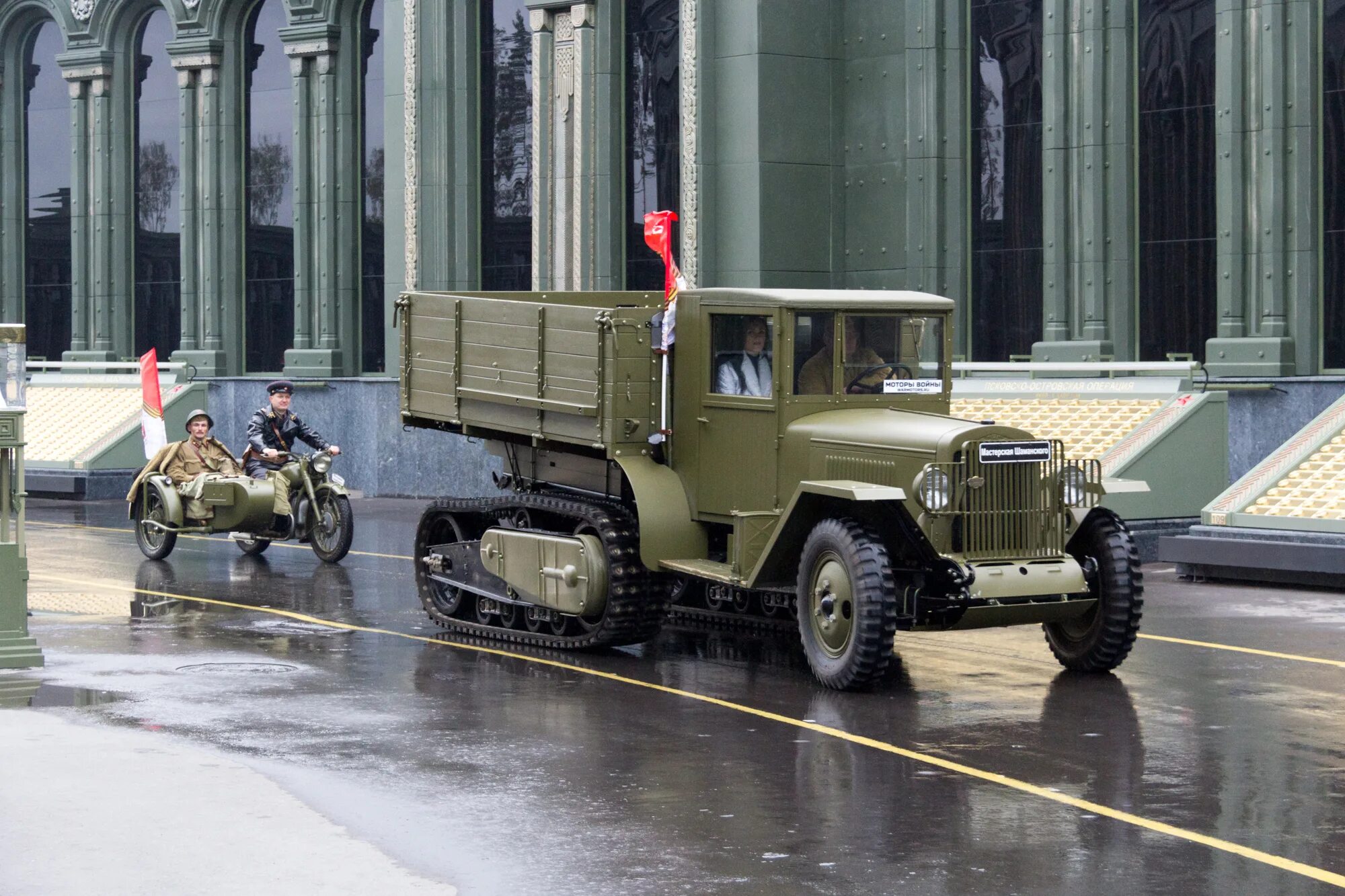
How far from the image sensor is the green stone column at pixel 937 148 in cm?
2505

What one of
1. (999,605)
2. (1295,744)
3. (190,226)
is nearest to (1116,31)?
(999,605)

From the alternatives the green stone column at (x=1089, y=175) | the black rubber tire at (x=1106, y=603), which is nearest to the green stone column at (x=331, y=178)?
the green stone column at (x=1089, y=175)

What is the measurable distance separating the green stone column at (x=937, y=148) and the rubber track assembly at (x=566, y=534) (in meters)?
11.5

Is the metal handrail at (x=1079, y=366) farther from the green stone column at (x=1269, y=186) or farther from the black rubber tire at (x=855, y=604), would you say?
the black rubber tire at (x=855, y=604)

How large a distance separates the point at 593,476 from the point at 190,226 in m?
22.5

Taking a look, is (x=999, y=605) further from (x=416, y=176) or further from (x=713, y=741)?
(x=416, y=176)

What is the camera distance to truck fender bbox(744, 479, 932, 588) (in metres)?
11.5

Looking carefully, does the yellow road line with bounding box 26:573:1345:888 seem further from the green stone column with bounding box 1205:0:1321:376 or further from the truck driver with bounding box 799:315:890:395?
the green stone column with bounding box 1205:0:1321:376

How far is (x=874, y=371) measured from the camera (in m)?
12.8

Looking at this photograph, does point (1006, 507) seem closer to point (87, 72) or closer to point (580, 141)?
point (580, 141)

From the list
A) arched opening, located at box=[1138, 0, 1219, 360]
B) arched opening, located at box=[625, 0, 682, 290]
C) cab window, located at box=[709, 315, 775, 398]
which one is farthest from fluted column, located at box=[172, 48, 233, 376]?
cab window, located at box=[709, 315, 775, 398]

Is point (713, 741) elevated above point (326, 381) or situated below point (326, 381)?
below

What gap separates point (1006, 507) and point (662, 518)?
2.35m

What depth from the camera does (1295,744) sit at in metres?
9.91
